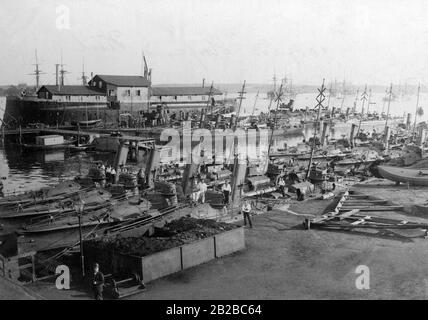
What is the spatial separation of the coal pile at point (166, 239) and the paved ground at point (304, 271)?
103cm

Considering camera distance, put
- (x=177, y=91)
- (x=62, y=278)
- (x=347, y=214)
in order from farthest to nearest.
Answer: (x=177, y=91) → (x=347, y=214) → (x=62, y=278)

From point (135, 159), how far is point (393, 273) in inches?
1759

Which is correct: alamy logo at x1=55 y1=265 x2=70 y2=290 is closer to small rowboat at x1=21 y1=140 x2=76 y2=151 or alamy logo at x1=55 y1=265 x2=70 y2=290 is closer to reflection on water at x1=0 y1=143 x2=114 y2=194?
reflection on water at x1=0 y1=143 x2=114 y2=194

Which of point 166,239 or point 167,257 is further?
point 166,239

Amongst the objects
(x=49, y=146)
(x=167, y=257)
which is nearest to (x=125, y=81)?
(x=49, y=146)

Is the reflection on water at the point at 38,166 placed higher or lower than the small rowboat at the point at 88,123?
lower

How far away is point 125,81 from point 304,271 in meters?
80.5

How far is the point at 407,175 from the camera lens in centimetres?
3172

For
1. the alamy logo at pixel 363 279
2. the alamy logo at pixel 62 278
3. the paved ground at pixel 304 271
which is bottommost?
the alamy logo at pixel 62 278

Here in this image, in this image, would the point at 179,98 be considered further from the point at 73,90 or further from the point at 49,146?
the point at 49,146

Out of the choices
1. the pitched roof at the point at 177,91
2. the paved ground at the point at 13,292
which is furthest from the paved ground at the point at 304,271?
the pitched roof at the point at 177,91

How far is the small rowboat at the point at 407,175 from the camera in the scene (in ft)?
101

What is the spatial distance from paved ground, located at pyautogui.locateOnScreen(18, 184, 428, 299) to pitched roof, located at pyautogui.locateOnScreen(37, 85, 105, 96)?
72.6 meters

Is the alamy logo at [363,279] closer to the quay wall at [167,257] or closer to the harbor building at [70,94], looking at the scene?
the quay wall at [167,257]
